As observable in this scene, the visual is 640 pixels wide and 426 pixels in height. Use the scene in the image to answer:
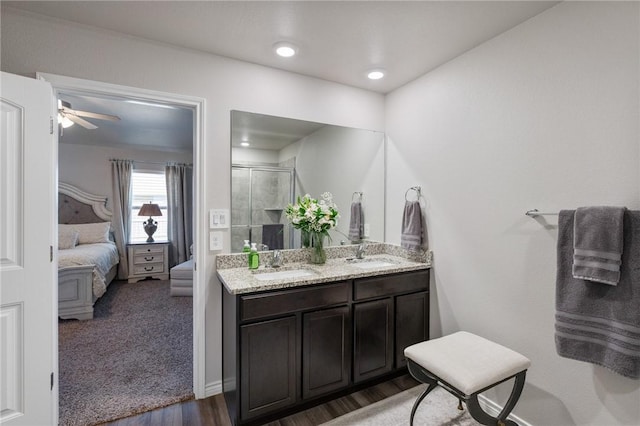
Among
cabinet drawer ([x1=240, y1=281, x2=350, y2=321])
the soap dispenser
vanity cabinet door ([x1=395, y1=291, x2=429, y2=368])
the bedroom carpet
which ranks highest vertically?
the soap dispenser

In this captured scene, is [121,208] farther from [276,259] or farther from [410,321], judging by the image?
[410,321]

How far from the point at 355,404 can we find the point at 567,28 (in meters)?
2.57

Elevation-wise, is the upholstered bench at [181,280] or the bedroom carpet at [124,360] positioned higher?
the upholstered bench at [181,280]

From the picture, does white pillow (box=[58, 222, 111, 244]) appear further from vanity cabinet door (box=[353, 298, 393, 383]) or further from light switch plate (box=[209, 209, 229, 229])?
vanity cabinet door (box=[353, 298, 393, 383])

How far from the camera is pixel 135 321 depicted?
3.47 metres

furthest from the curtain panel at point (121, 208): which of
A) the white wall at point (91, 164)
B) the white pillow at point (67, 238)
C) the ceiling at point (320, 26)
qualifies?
the ceiling at point (320, 26)

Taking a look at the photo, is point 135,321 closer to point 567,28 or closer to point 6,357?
point 6,357

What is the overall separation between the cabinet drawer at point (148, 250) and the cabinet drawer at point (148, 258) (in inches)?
1.5

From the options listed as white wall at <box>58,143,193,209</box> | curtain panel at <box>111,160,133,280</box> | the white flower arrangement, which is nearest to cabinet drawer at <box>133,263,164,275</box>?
curtain panel at <box>111,160,133,280</box>

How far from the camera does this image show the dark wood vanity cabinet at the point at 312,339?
1.74 metres

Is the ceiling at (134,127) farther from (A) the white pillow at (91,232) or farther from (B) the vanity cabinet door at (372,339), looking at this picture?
(B) the vanity cabinet door at (372,339)

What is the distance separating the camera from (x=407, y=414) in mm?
1920

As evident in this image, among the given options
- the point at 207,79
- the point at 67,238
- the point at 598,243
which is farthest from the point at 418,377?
the point at 67,238

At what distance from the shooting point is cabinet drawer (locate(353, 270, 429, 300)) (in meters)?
2.10
